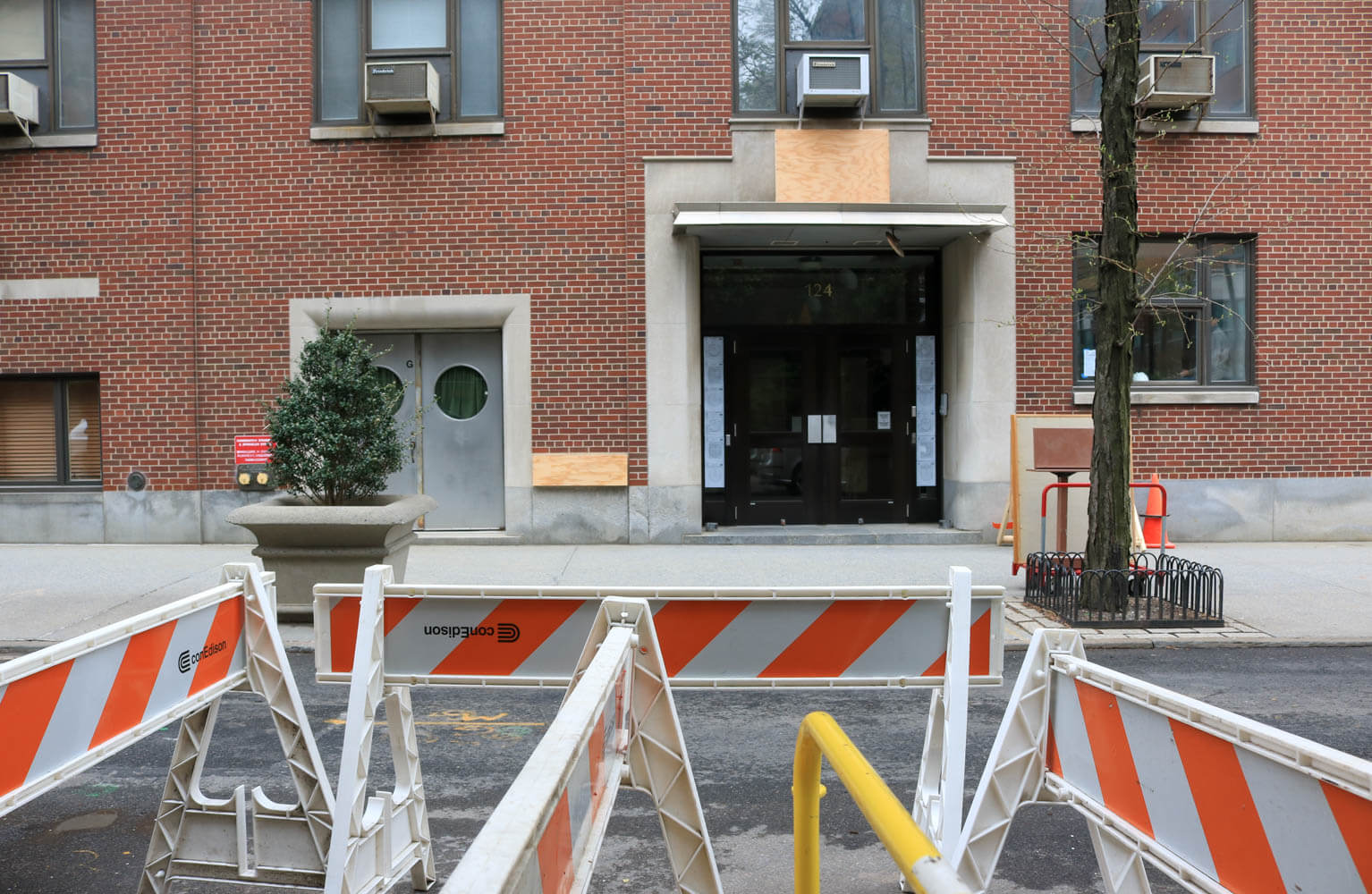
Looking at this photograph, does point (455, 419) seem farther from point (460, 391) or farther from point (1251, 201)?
point (1251, 201)

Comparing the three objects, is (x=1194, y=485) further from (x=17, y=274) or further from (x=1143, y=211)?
(x=17, y=274)

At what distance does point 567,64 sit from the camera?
1389 cm

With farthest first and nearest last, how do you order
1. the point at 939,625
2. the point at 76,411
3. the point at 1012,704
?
the point at 76,411 → the point at 939,625 → the point at 1012,704

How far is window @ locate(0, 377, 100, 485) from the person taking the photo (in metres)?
14.4

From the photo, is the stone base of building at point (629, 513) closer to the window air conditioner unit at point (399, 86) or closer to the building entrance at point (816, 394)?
the building entrance at point (816, 394)

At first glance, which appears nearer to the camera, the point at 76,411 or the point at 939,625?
the point at 939,625

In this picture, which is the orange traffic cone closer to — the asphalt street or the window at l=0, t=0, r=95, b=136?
the asphalt street

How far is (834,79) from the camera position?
43.9ft

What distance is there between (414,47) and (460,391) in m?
4.25

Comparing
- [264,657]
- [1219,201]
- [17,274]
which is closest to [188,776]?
[264,657]

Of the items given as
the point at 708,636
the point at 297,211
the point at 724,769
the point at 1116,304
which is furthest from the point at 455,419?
the point at 708,636

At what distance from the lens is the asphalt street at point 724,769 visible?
4.48 meters

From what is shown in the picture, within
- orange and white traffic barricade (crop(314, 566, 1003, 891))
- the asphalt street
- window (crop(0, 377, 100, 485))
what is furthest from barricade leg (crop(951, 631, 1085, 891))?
window (crop(0, 377, 100, 485))

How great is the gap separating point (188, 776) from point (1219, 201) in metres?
13.7
